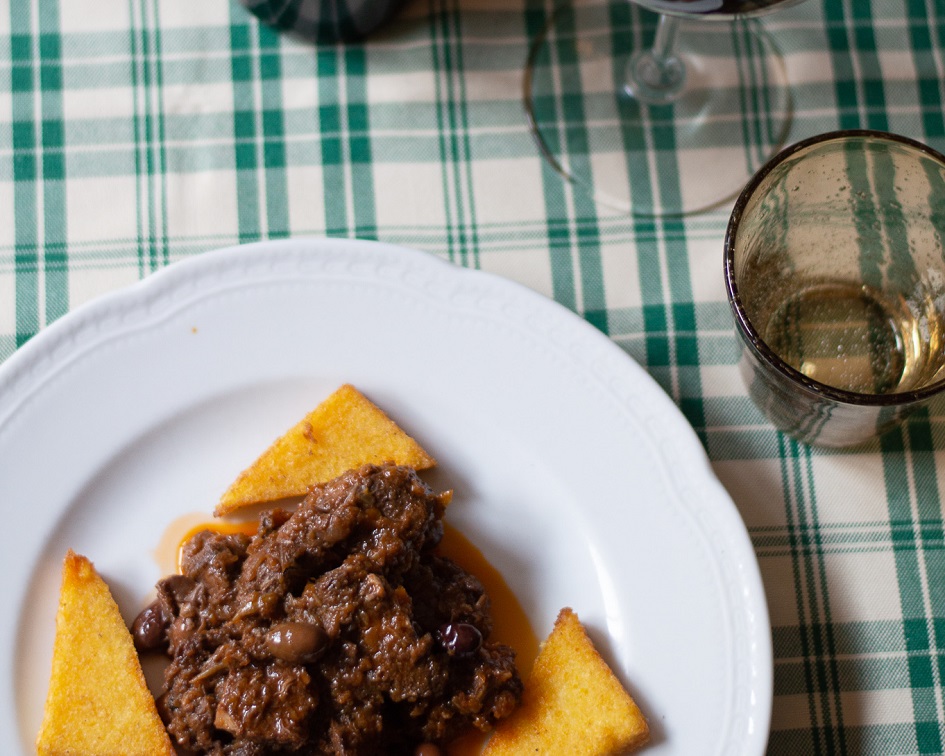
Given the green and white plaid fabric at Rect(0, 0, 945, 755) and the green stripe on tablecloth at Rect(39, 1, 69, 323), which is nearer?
the green and white plaid fabric at Rect(0, 0, 945, 755)

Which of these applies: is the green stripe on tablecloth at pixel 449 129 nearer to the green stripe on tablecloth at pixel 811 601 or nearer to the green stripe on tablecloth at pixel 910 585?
the green stripe on tablecloth at pixel 811 601

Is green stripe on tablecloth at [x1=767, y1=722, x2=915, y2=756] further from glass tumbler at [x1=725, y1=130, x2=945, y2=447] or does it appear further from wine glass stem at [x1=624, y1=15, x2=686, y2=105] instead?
wine glass stem at [x1=624, y1=15, x2=686, y2=105]

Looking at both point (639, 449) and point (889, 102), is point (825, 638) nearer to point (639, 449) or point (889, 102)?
point (639, 449)

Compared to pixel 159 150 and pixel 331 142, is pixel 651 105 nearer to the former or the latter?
pixel 331 142

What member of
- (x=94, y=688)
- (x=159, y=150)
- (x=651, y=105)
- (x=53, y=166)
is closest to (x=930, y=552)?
(x=651, y=105)

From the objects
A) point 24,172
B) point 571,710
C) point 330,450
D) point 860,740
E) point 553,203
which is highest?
point 24,172

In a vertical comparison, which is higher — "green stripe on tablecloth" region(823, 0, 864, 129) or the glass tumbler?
"green stripe on tablecloth" region(823, 0, 864, 129)

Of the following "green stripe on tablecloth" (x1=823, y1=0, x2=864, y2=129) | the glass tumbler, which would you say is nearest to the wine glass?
"green stripe on tablecloth" (x1=823, y1=0, x2=864, y2=129)

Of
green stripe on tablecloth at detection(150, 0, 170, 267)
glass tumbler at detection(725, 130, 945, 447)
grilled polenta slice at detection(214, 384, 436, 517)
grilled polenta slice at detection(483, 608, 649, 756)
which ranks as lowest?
grilled polenta slice at detection(483, 608, 649, 756)
